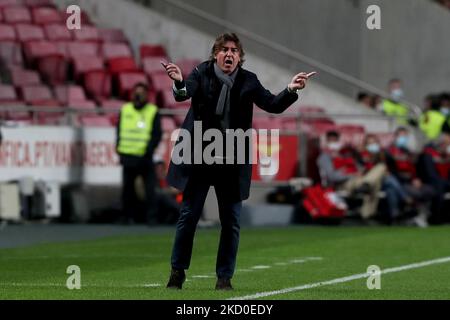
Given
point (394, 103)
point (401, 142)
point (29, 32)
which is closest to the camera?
point (401, 142)

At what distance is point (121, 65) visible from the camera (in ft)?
98.6

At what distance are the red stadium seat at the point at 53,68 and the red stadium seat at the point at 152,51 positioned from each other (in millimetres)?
2562

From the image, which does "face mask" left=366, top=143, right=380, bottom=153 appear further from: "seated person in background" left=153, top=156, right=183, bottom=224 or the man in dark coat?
the man in dark coat

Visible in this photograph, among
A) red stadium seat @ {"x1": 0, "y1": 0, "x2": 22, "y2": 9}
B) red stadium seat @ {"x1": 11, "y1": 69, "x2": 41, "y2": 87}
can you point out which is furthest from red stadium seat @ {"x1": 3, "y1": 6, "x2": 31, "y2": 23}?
red stadium seat @ {"x1": 11, "y1": 69, "x2": 41, "y2": 87}

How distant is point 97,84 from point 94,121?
2.12 metres

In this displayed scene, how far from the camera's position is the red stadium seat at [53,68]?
2881 cm

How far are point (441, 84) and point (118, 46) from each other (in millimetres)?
8519

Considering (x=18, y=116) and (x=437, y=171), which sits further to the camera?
(x=437, y=171)

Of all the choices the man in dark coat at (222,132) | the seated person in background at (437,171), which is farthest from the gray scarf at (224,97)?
the seated person in background at (437,171)

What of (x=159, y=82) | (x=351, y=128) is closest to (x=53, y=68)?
(x=159, y=82)

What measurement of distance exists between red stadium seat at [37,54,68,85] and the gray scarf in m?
16.2

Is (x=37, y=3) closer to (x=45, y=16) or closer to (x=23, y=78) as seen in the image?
(x=45, y=16)

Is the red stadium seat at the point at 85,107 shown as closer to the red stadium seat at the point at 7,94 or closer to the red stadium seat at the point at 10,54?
the red stadium seat at the point at 7,94

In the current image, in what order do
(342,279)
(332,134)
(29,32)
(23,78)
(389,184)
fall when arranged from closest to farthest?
(342,279) < (389,184) < (332,134) < (23,78) < (29,32)
